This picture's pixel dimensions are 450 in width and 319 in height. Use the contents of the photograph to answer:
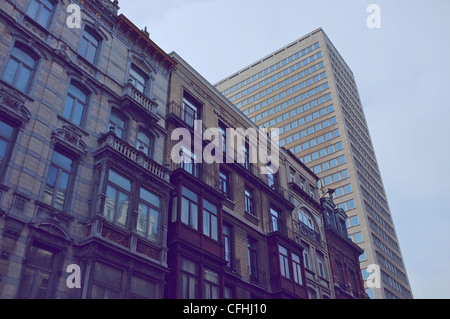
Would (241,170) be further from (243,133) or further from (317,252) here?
(317,252)

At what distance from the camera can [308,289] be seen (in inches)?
1233

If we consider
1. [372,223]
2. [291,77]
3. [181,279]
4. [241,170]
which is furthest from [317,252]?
[291,77]

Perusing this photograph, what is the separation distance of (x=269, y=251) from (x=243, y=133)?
903 cm

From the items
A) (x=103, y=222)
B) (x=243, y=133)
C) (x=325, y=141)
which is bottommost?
(x=103, y=222)

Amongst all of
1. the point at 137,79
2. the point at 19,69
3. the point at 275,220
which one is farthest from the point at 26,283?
the point at 275,220

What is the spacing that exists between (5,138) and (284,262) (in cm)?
1856

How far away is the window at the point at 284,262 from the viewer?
28056 millimetres

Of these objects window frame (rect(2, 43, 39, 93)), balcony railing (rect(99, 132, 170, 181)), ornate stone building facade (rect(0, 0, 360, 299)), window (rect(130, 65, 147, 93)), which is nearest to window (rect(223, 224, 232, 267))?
ornate stone building facade (rect(0, 0, 360, 299))

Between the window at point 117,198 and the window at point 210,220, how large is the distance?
207 inches

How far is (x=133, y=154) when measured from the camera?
20.7m

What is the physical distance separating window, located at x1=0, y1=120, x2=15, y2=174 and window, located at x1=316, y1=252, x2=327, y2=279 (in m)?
24.9

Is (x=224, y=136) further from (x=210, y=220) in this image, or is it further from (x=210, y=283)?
(x=210, y=283)

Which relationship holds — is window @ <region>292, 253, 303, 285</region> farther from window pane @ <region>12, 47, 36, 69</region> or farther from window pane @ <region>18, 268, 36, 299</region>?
window pane @ <region>12, 47, 36, 69</region>

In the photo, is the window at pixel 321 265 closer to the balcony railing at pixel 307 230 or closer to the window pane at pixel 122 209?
the balcony railing at pixel 307 230
